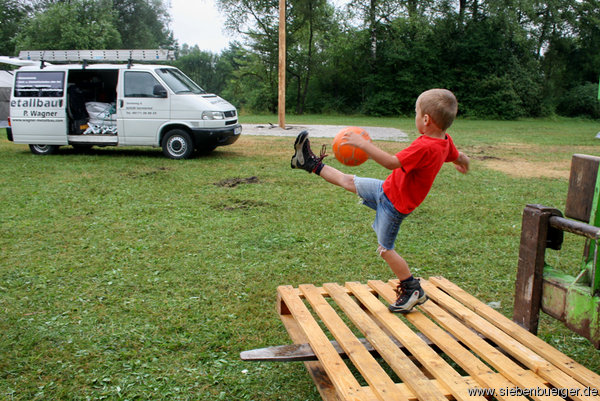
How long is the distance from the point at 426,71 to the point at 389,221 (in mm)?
34283

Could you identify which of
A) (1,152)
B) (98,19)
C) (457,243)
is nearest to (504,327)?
(457,243)

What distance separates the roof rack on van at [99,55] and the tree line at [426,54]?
2408cm

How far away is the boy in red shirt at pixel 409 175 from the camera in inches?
123

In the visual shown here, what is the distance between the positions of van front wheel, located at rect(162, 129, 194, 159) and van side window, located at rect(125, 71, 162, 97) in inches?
40.5

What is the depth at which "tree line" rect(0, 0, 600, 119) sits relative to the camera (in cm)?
3397

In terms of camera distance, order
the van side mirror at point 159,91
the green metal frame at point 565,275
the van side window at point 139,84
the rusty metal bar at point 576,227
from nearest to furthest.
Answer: the rusty metal bar at point 576,227 → the green metal frame at point 565,275 → the van side mirror at point 159,91 → the van side window at point 139,84

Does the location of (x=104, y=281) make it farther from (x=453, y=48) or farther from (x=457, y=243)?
(x=453, y=48)

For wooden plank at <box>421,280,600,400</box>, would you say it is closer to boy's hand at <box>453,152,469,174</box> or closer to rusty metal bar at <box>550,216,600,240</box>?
rusty metal bar at <box>550,216,600,240</box>

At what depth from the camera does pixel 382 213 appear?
3.42 metres

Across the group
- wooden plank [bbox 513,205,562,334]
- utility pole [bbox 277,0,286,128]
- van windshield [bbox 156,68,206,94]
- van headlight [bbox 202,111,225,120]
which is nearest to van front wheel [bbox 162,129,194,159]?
van headlight [bbox 202,111,225,120]

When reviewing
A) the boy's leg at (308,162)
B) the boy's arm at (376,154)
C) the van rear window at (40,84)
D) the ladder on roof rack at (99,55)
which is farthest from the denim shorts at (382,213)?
the van rear window at (40,84)

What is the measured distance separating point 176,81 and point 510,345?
1057 cm

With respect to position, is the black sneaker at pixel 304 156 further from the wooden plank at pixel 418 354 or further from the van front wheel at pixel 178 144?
the van front wheel at pixel 178 144

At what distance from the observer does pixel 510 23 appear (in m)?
33.9
